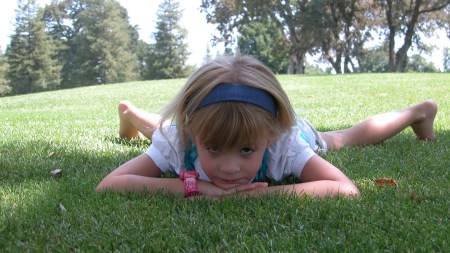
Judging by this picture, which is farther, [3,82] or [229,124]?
[3,82]

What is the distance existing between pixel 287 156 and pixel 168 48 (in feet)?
193

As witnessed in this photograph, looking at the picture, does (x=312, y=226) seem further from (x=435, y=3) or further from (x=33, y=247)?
(x=435, y=3)

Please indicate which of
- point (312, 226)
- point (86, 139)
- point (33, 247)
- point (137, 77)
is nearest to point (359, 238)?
point (312, 226)

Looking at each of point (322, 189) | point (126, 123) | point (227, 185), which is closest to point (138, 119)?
point (126, 123)

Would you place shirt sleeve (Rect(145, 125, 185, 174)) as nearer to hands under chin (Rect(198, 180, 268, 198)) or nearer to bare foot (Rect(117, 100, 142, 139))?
hands under chin (Rect(198, 180, 268, 198))

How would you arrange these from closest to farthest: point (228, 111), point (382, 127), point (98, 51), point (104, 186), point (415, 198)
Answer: point (228, 111) → point (415, 198) → point (104, 186) → point (382, 127) → point (98, 51)

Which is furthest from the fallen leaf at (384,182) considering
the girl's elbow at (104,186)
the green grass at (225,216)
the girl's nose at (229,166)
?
the girl's elbow at (104,186)

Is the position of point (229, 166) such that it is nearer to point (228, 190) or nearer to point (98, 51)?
point (228, 190)

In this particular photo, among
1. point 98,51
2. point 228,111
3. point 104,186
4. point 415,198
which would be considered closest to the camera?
point 228,111

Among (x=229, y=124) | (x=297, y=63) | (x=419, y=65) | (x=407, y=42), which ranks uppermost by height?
(x=407, y=42)

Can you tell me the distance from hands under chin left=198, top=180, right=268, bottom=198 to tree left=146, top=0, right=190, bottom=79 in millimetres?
56471

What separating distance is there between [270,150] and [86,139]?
274cm

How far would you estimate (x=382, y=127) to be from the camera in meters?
4.33

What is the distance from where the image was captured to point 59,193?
2.74 m
